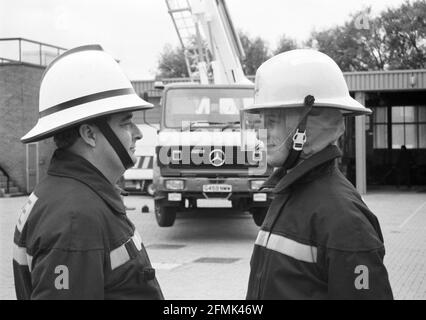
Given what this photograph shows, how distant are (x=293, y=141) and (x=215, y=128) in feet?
27.2

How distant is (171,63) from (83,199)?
71.1 m

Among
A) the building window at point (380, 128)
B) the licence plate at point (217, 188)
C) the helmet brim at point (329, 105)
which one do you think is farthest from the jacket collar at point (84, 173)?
the building window at point (380, 128)

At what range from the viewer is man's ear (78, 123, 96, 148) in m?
2.35

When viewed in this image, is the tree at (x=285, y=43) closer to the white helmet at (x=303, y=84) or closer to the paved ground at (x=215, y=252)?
the paved ground at (x=215, y=252)

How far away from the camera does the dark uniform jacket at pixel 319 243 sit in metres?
2.07

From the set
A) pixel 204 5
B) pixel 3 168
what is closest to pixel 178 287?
pixel 204 5

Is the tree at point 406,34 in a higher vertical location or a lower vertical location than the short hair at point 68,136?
higher

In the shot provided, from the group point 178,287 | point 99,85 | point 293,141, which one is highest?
point 99,85

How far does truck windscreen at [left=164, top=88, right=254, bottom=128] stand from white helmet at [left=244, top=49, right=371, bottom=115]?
8359mm

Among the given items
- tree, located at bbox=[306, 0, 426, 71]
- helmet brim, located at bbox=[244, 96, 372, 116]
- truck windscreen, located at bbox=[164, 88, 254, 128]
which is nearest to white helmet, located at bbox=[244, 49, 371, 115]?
helmet brim, located at bbox=[244, 96, 372, 116]

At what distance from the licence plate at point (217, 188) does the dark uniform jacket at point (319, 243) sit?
7.87 meters

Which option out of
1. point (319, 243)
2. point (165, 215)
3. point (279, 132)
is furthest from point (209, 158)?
point (319, 243)

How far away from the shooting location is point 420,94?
2764 centimetres

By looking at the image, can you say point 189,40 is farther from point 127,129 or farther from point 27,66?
point 127,129
